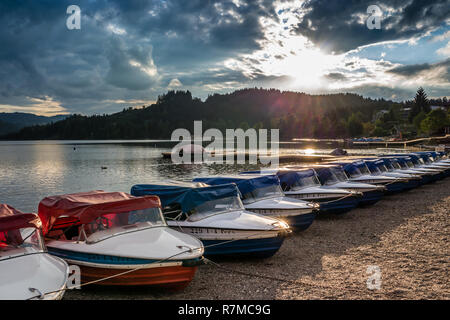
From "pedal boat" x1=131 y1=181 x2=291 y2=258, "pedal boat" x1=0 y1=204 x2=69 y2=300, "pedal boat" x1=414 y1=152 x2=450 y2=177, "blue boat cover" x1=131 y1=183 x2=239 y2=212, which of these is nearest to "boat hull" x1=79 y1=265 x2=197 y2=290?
"pedal boat" x1=0 y1=204 x2=69 y2=300

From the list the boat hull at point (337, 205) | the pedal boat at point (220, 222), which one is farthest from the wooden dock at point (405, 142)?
the pedal boat at point (220, 222)

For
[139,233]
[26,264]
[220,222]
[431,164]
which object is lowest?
[220,222]

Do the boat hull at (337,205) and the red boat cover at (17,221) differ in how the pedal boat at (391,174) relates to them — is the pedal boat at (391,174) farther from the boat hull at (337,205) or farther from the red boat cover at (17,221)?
the red boat cover at (17,221)

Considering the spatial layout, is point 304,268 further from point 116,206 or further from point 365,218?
point 365,218

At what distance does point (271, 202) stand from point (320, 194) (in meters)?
3.91

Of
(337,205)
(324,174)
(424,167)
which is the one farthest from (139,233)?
(424,167)

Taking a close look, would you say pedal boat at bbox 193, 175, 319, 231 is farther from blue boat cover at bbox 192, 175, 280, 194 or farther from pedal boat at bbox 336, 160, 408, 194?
pedal boat at bbox 336, 160, 408, 194

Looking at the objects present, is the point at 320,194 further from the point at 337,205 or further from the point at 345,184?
the point at 345,184

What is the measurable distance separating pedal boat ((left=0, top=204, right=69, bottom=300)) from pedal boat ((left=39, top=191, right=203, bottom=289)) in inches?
52.0

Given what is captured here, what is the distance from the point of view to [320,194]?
1838cm

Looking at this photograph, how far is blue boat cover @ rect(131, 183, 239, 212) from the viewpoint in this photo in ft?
41.7

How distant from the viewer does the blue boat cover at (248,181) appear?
52.0 feet

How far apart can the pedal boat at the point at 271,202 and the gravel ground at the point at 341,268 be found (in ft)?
3.03

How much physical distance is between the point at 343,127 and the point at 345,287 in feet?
652
